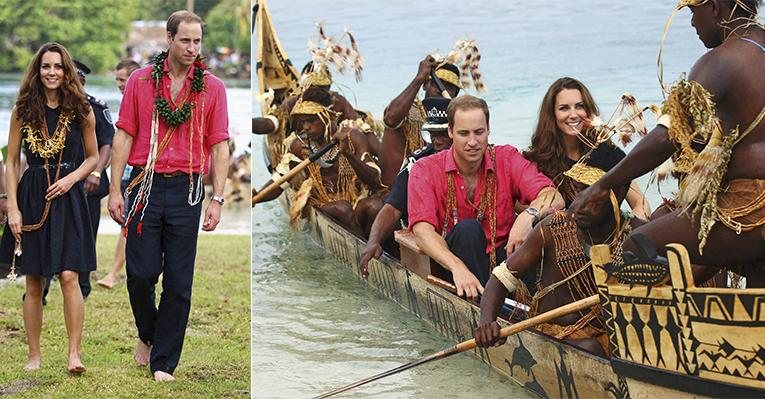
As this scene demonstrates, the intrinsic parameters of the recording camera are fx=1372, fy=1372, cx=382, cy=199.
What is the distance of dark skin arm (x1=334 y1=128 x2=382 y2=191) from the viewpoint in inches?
398

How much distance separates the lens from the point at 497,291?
6430mm

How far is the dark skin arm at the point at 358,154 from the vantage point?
10.1 meters

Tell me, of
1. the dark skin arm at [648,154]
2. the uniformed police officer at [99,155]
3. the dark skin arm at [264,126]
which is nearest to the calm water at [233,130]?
the uniformed police officer at [99,155]

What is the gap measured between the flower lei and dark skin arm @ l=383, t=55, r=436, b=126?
2.60m

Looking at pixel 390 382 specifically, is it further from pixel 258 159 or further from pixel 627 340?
pixel 258 159

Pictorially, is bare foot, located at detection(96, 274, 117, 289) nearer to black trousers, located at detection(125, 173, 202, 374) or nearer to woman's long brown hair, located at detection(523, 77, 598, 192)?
black trousers, located at detection(125, 173, 202, 374)

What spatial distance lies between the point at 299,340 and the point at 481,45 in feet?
41.7

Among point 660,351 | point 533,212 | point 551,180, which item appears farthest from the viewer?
point 551,180

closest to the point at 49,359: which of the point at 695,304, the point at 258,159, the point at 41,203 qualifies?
the point at 41,203

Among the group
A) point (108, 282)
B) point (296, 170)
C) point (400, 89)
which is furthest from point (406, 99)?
point (400, 89)

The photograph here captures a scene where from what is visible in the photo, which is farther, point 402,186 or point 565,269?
point 402,186

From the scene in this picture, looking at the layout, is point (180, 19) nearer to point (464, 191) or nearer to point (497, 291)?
point (464, 191)

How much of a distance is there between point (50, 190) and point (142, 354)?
3.30 feet

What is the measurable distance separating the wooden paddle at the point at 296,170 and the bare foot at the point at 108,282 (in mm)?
1473
